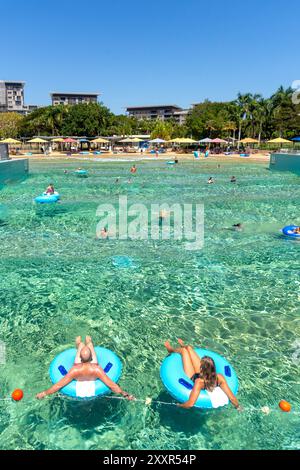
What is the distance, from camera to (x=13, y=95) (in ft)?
546

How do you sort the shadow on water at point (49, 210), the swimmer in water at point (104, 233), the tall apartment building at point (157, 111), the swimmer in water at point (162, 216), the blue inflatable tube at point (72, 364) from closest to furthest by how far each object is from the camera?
the blue inflatable tube at point (72, 364) → the swimmer in water at point (104, 233) → the swimmer in water at point (162, 216) → the shadow on water at point (49, 210) → the tall apartment building at point (157, 111)

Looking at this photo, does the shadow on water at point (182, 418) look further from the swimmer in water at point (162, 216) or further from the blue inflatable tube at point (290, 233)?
the swimmer in water at point (162, 216)

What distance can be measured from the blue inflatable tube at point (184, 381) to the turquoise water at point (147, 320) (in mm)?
323

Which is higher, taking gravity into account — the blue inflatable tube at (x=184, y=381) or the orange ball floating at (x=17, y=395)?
the blue inflatable tube at (x=184, y=381)

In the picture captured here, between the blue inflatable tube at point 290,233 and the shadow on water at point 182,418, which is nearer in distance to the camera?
the shadow on water at point 182,418

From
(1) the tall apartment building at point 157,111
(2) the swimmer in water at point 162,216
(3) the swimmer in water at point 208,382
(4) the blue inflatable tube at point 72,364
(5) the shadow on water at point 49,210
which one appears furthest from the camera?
(1) the tall apartment building at point 157,111

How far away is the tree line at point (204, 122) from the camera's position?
51.5 m

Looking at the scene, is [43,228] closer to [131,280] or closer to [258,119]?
[131,280]

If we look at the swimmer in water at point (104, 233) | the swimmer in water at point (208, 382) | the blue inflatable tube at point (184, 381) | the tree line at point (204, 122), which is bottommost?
the blue inflatable tube at point (184, 381)

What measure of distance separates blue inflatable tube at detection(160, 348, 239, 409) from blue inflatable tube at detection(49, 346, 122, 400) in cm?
69

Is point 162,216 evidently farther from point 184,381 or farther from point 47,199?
point 184,381

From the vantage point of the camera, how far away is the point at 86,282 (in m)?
8.51

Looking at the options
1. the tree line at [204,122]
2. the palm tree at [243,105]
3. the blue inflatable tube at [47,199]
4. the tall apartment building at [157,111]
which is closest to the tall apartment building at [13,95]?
the tall apartment building at [157,111]
